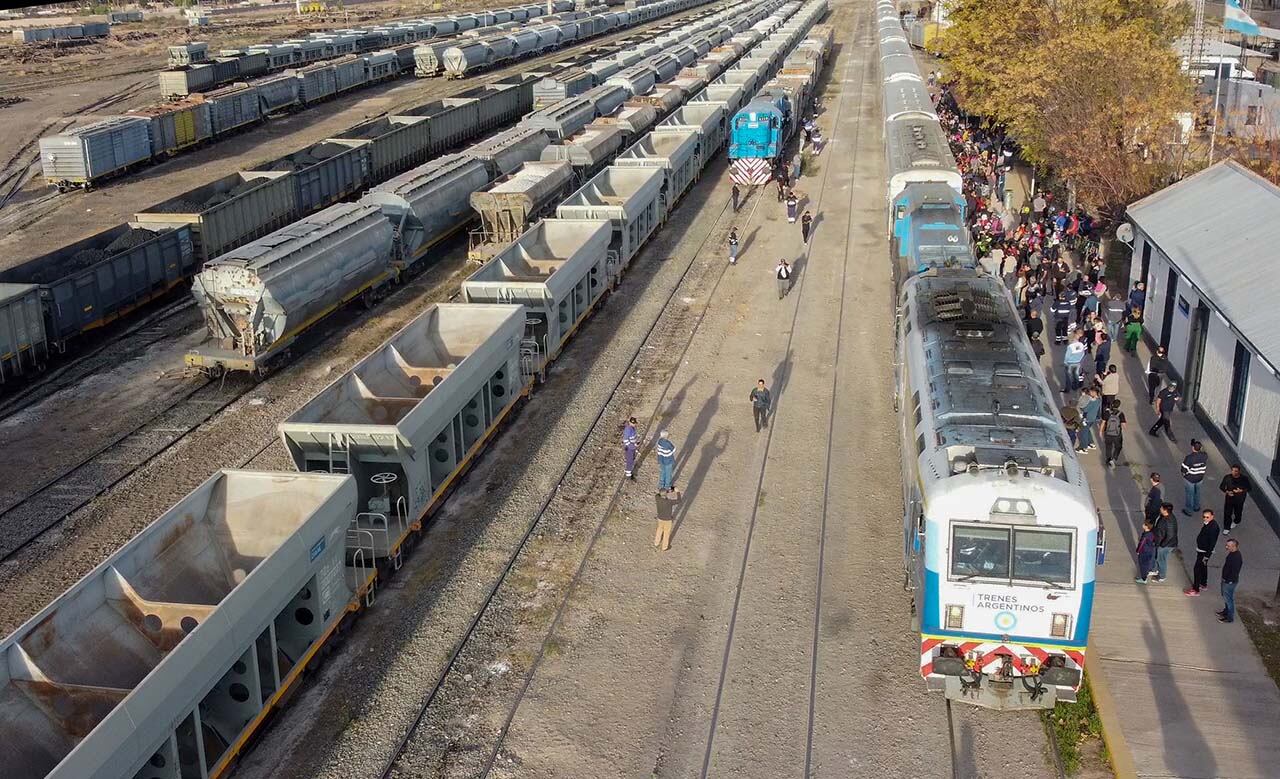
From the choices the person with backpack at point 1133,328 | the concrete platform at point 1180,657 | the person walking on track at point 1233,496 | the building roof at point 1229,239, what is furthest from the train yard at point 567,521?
the building roof at point 1229,239

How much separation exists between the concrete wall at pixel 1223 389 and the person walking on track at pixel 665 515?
31.1 ft

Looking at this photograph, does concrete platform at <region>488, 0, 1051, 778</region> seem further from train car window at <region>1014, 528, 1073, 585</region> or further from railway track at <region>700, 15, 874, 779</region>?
train car window at <region>1014, 528, 1073, 585</region>

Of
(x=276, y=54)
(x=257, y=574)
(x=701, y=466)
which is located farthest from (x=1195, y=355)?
(x=276, y=54)

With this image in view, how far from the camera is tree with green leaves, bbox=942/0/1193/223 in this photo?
33.4 m

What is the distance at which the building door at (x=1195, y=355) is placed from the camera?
71.4 ft

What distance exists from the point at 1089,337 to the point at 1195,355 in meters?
3.35

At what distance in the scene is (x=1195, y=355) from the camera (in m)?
22.3

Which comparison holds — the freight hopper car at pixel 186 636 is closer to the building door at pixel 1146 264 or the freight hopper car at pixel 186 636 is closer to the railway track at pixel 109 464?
the railway track at pixel 109 464

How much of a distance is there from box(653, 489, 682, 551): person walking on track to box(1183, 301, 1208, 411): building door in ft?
37.5

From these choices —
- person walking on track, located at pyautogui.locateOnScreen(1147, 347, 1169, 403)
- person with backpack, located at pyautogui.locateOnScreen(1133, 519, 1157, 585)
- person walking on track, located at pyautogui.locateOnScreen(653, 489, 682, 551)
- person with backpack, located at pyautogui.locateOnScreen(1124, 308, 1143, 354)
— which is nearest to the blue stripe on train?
person with backpack, located at pyautogui.locateOnScreen(1133, 519, 1157, 585)

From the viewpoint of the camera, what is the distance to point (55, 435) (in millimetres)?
23516

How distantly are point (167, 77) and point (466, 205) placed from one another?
1678 inches

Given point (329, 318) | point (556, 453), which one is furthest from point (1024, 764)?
point (329, 318)

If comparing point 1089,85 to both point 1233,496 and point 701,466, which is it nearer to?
point 1233,496
